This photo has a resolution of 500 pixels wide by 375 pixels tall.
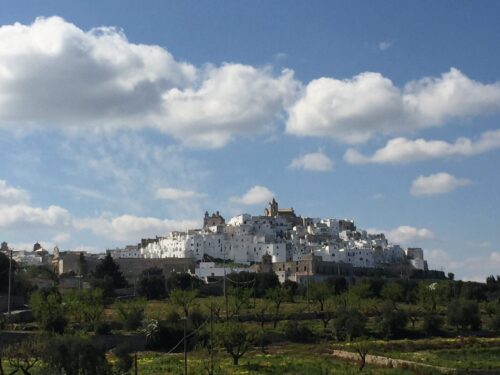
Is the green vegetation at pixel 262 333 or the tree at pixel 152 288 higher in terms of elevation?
the tree at pixel 152 288

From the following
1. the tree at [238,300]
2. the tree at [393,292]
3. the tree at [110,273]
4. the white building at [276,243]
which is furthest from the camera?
the white building at [276,243]

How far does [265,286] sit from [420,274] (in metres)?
46.1

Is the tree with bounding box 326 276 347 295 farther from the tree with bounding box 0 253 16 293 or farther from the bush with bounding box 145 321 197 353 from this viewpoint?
the bush with bounding box 145 321 197 353

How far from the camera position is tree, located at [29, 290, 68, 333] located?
201 feet

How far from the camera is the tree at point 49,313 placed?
201 ft

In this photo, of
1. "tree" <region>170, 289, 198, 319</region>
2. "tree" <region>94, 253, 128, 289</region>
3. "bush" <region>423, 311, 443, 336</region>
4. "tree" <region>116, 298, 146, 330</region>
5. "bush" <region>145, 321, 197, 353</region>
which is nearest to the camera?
"bush" <region>145, 321, 197, 353</region>

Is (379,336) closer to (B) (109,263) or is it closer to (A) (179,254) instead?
(B) (109,263)

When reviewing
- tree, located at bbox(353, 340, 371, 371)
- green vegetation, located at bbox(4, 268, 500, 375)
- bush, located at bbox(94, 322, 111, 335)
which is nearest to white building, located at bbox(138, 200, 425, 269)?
green vegetation, located at bbox(4, 268, 500, 375)

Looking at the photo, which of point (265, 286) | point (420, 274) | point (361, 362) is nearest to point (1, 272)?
point (265, 286)

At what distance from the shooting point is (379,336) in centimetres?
6738

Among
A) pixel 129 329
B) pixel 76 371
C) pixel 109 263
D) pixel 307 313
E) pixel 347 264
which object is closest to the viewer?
pixel 76 371

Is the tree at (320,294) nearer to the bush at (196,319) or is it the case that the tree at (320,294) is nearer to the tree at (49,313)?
the bush at (196,319)

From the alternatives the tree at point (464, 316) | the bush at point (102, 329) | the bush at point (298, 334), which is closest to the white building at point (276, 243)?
the tree at point (464, 316)

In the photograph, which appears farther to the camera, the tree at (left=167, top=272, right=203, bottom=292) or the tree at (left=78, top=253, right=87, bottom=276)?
the tree at (left=78, top=253, right=87, bottom=276)
